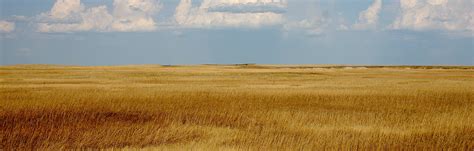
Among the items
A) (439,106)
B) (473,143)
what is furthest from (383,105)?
(473,143)

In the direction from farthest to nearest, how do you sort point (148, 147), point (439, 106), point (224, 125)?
point (439, 106), point (224, 125), point (148, 147)

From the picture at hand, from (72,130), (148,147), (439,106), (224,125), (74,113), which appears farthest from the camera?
(439,106)

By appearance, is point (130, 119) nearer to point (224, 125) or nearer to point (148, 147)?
point (224, 125)

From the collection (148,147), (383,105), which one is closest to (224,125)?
(148,147)

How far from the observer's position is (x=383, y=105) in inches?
980

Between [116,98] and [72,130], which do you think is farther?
[116,98]

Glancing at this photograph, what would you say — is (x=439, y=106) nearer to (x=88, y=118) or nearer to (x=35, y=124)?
(x=88, y=118)

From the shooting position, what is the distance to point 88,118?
753 inches

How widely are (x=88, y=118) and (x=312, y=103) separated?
10.4m

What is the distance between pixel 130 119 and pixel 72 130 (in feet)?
9.29

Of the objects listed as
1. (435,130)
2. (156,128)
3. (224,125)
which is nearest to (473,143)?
(435,130)

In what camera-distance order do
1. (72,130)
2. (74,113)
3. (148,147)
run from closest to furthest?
(148,147), (72,130), (74,113)

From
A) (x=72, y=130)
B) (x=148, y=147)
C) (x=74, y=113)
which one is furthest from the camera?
(x=74, y=113)

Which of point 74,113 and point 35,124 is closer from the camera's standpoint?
point 35,124
